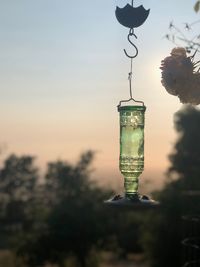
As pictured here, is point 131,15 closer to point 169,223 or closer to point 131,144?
point 131,144

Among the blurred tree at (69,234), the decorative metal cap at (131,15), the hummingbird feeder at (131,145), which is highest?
the decorative metal cap at (131,15)

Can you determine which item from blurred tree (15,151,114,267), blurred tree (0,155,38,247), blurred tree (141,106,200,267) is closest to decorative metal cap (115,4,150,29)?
blurred tree (141,106,200,267)

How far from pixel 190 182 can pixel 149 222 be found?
1.40m

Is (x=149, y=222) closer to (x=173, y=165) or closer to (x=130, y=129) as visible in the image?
(x=173, y=165)

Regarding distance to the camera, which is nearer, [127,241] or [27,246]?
[27,246]

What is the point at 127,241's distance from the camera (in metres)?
17.0

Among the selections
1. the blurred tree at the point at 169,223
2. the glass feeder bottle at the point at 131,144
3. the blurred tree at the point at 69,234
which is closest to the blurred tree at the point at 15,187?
the blurred tree at the point at 69,234

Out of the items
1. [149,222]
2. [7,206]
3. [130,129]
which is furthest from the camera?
[7,206]

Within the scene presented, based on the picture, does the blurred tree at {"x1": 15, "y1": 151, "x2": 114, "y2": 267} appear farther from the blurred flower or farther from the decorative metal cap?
the blurred flower

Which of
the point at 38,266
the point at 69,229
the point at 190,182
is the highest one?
the point at 190,182

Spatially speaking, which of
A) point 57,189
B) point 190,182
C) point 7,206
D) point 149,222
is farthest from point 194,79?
point 7,206

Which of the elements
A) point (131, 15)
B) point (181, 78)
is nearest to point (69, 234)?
point (131, 15)

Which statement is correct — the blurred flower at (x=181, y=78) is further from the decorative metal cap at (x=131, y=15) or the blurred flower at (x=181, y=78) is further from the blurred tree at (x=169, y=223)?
the blurred tree at (x=169, y=223)

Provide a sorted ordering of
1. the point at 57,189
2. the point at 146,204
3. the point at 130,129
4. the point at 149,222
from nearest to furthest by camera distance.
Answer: the point at 146,204, the point at 130,129, the point at 149,222, the point at 57,189
